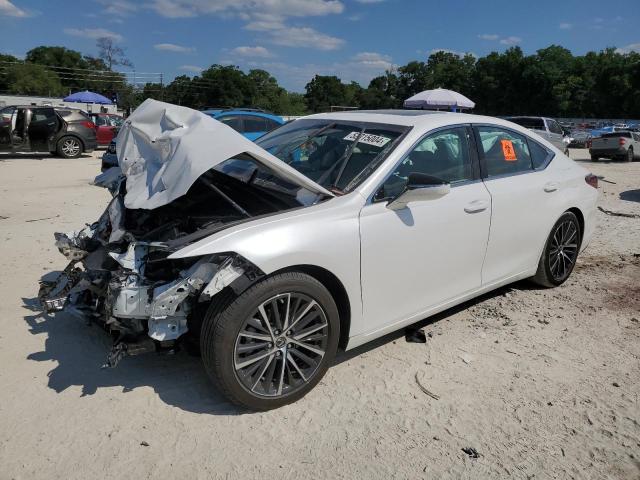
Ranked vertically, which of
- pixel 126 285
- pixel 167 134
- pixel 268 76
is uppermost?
pixel 268 76

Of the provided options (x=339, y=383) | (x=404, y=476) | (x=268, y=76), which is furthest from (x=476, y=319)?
(x=268, y=76)

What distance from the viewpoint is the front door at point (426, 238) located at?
127 inches

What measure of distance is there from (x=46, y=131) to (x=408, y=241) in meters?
15.7

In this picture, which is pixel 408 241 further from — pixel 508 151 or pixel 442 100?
pixel 442 100

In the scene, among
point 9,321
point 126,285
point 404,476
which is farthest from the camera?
point 9,321

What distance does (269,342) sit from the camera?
2.90 m

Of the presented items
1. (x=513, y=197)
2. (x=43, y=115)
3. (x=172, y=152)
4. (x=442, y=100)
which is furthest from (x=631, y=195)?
(x=43, y=115)

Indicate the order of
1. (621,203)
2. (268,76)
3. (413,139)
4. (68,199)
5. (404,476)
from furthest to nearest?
(268,76) → (621,203) → (68,199) → (413,139) → (404,476)

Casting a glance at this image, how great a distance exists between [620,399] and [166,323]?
2.80m

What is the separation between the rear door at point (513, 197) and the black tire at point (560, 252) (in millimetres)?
154

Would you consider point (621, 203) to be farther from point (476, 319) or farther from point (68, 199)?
point (68, 199)

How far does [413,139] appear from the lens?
3.53m

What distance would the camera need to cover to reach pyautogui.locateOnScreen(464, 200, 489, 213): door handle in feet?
12.2

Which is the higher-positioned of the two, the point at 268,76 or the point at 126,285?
the point at 268,76
